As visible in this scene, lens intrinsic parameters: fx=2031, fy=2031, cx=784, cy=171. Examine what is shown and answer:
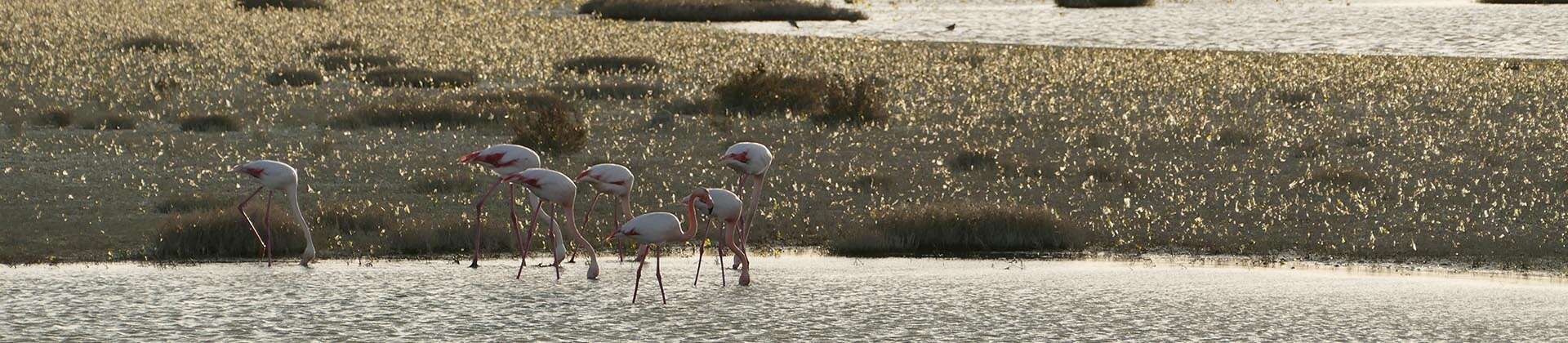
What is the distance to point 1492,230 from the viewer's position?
14625 millimetres

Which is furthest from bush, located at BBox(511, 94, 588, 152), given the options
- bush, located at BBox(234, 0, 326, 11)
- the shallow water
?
bush, located at BBox(234, 0, 326, 11)

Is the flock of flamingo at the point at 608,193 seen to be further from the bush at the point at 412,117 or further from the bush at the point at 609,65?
the bush at the point at 609,65

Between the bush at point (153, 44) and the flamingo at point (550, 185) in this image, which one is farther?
the bush at point (153, 44)

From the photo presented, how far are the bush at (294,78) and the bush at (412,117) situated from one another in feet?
12.3

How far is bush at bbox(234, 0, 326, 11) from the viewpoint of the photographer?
45750mm

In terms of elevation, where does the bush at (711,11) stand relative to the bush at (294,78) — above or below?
above

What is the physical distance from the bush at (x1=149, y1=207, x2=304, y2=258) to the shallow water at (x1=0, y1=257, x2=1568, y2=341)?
58cm

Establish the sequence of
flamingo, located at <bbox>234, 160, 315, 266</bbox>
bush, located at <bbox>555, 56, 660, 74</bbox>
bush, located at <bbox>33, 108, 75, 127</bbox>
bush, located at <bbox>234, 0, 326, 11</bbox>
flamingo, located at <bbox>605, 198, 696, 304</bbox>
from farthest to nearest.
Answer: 1. bush, located at <bbox>234, 0, 326, 11</bbox>
2. bush, located at <bbox>555, 56, 660, 74</bbox>
3. bush, located at <bbox>33, 108, 75, 127</bbox>
4. flamingo, located at <bbox>234, 160, 315, 266</bbox>
5. flamingo, located at <bbox>605, 198, 696, 304</bbox>

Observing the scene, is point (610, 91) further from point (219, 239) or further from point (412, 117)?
point (219, 239)

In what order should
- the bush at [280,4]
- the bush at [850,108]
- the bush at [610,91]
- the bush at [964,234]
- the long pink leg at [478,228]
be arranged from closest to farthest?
the long pink leg at [478,228] < the bush at [964,234] < the bush at [850,108] < the bush at [610,91] < the bush at [280,4]

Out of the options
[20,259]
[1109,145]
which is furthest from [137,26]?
[20,259]

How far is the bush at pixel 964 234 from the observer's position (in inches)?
541

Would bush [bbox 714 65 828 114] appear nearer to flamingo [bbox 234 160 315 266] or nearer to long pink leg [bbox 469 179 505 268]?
long pink leg [bbox 469 179 505 268]

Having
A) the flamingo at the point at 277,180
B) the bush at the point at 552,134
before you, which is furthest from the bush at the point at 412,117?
the flamingo at the point at 277,180
